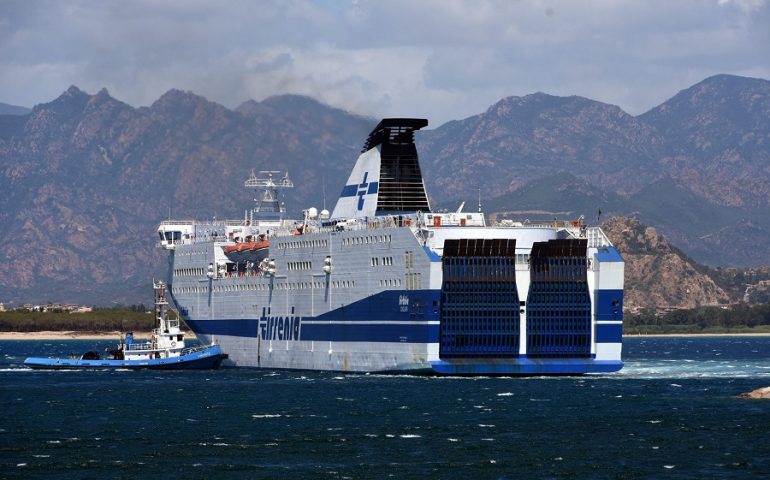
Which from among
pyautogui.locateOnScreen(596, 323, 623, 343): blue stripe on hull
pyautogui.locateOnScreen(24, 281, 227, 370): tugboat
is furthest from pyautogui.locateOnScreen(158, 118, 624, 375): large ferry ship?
pyautogui.locateOnScreen(24, 281, 227, 370): tugboat

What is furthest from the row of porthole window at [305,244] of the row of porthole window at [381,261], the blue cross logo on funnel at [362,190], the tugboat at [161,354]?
the tugboat at [161,354]

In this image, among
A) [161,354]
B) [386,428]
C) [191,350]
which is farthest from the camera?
[191,350]

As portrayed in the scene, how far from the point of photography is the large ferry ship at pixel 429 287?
277 ft

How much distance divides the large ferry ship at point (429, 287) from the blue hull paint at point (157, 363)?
23.7ft

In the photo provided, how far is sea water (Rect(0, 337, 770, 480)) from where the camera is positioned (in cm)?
5638

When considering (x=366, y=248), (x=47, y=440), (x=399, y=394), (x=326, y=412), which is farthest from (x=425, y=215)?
(x=47, y=440)

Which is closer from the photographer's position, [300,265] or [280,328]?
[300,265]

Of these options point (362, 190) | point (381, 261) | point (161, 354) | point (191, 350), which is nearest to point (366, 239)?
point (381, 261)

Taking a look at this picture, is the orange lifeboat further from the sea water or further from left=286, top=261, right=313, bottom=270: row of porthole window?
the sea water

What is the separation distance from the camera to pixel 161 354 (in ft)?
358

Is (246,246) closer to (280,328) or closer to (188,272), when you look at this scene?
(280,328)

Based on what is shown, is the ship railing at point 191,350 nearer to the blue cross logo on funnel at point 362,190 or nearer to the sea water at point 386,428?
the sea water at point 386,428

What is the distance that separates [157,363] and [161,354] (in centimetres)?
73

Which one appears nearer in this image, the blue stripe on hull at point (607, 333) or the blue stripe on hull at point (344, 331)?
the blue stripe on hull at point (344, 331)
